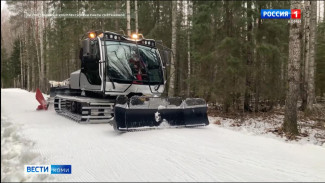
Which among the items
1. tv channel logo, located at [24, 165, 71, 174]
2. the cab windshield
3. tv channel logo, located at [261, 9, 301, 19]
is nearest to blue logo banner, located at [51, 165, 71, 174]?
tv channel logo, located at [24, 165, 71, 174]

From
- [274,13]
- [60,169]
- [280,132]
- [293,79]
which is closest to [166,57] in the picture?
[293,79]

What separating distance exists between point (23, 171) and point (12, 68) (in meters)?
49.4

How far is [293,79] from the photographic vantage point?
23.1 feet

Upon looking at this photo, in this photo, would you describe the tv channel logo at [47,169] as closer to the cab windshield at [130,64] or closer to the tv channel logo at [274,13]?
the cab windshield at [130,64]

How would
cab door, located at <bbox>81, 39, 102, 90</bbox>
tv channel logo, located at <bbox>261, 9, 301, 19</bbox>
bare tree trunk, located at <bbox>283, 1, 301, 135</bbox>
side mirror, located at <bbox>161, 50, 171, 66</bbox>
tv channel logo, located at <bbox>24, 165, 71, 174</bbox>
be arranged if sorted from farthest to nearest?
tv channel logo, located at <bbox>261, 9, 301, 19</bbox> → side mirror, located at <bbox>161, 50, 171, 66</bbox> → cab door, located at <bbox>81, 39, 102, 90</bbox> → bare tree trunk, located at <bbox>283, 1, 301, 135</bbox> → tv channel logo, located at <bbox>24, 165, 71, 174</bbox>

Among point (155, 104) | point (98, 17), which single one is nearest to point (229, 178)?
point (155, 104)

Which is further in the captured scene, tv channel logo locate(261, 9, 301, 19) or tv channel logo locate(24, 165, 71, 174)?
tv channel logo locate(261, 9, 301, 19)

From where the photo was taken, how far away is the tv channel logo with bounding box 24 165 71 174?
3.22 meters

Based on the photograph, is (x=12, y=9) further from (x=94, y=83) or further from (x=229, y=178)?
(x=229, y=178)

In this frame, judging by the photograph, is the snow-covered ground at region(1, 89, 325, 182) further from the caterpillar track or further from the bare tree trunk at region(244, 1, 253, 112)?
the bare tree trunk at region(244, 1, 253, 112)

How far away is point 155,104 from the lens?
6.66 metres

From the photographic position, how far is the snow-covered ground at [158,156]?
10.7 ft

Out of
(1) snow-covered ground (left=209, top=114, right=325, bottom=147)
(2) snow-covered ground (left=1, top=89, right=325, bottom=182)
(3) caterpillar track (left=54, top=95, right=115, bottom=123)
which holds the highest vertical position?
(3) caterpillar track (left=54, top=95, right=115, bottom=123)

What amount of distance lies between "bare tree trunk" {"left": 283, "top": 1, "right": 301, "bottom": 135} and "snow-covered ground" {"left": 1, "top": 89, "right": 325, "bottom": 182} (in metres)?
1.57
